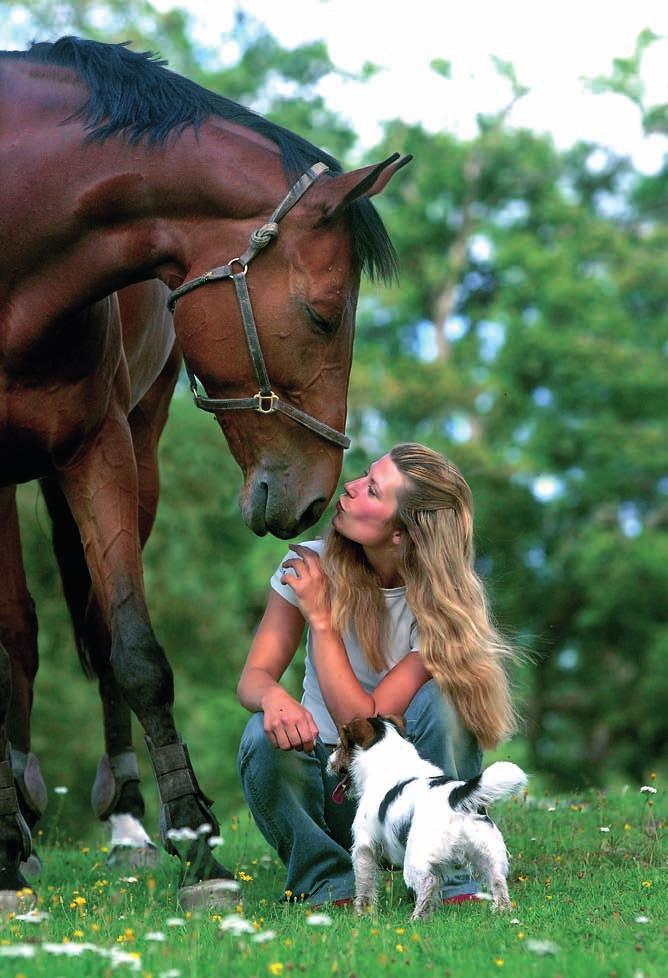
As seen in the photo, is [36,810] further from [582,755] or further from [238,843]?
[582,755]

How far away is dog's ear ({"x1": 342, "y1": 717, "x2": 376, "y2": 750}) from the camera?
3914 millimetres

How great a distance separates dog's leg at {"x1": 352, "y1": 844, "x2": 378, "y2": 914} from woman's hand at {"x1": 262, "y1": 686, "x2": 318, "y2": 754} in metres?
0.36

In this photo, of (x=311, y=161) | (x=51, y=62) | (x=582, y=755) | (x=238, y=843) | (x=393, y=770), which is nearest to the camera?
(x=393, y=770)

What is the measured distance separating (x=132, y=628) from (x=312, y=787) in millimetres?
777

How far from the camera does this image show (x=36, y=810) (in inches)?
216

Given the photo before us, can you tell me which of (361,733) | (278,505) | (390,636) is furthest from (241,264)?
(361,733)

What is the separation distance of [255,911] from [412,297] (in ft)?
64.8

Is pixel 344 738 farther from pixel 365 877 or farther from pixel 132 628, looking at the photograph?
pixel 132 628

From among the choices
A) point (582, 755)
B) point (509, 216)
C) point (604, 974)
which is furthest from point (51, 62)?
point (509, 216)

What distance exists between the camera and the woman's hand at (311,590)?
428 centimetres

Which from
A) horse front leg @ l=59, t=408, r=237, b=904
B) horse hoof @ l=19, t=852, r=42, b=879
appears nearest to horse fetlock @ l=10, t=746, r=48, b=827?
horse hoof @ l=19, t=852, r=42, b=879

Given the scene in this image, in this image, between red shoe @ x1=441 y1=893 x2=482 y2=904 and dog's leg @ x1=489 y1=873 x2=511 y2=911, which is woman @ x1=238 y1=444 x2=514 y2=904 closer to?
red shoe @ x1=441 y1=893 x2=482 y2=904

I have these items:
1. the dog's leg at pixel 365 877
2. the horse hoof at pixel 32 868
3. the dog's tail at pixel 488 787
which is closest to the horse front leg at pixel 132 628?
the dog's leg at pixel 365 877

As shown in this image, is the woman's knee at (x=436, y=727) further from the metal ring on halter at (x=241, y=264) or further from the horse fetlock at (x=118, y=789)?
the horse fetlock at (x=118, y=789)
